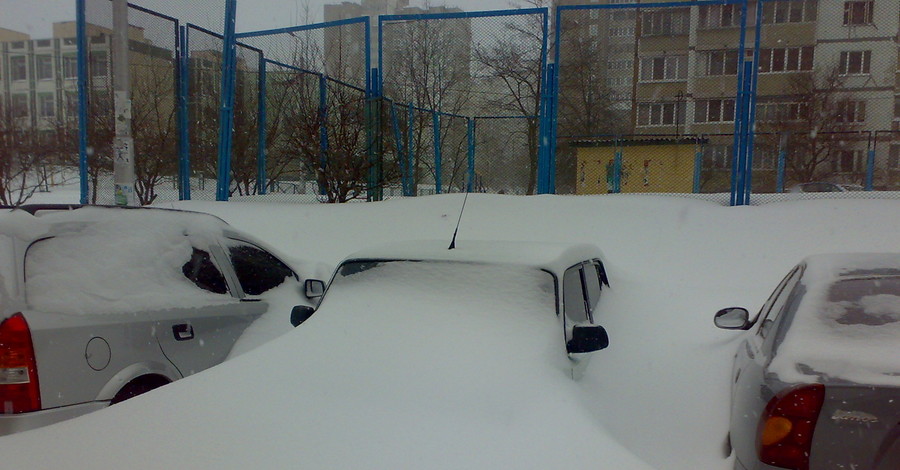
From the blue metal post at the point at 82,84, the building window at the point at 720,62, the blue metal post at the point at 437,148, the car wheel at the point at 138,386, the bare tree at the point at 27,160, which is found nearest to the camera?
the car wheel at the point at 138,386

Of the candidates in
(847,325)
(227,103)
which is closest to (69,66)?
(227,103)

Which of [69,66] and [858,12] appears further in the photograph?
[69,66]

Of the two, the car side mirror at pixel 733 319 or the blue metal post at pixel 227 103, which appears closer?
the car side mirror at pixel 733 319

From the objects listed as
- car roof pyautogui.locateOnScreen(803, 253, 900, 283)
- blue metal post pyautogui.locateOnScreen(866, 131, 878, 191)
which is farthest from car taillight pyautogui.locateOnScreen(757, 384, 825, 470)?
blue metal post pyautogui.locateOnScreen(866, 131, 878, 191)

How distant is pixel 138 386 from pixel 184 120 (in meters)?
9.18

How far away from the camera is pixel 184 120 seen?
38.5ft

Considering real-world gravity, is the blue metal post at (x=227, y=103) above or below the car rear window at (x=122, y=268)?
above

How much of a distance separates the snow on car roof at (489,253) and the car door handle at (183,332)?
1092mm

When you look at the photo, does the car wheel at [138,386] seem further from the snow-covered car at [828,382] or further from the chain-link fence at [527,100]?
the chain-link fence at [527,100]

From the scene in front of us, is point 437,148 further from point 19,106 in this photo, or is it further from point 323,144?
point 19,106

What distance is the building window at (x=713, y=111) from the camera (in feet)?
33.8

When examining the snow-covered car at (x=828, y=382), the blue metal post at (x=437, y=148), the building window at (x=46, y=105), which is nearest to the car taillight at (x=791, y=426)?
the snow-covered car at (x=828, y=382)

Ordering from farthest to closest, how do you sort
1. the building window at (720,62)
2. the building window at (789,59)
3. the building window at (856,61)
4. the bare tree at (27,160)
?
the building window at (856,61) → the bare tree at (27,160) → the building window at (789,59) → the building window at (720,62)

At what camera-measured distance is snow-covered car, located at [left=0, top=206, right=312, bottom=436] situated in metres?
3.12
